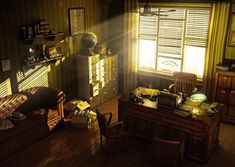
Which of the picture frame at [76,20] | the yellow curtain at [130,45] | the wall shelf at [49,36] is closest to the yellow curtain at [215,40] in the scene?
the yellow curtain at [130,45]

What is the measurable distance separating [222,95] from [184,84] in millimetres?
957

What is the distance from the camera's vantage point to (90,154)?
18.3ft

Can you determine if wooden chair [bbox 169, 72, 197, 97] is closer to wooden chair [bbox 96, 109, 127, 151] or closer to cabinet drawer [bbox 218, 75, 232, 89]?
cabinet drawer [bbox 218, 75, 232, 89]

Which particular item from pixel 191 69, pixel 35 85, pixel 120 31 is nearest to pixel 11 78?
pixel 35 85

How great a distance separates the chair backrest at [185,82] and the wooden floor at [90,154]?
1264 mm

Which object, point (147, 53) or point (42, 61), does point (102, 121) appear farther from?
point (147, 53)

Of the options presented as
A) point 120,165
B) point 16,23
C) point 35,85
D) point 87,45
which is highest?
point 16,23

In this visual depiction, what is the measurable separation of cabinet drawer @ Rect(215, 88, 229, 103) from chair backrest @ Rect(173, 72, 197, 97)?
0.65 metres

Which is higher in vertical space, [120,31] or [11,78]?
[120,31]

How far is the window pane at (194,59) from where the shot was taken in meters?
7.40

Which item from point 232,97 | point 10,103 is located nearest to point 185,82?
point 232,97

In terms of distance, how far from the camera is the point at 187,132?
5191 mm

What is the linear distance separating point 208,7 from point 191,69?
1.73 m

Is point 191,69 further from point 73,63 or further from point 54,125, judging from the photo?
point 54,125
